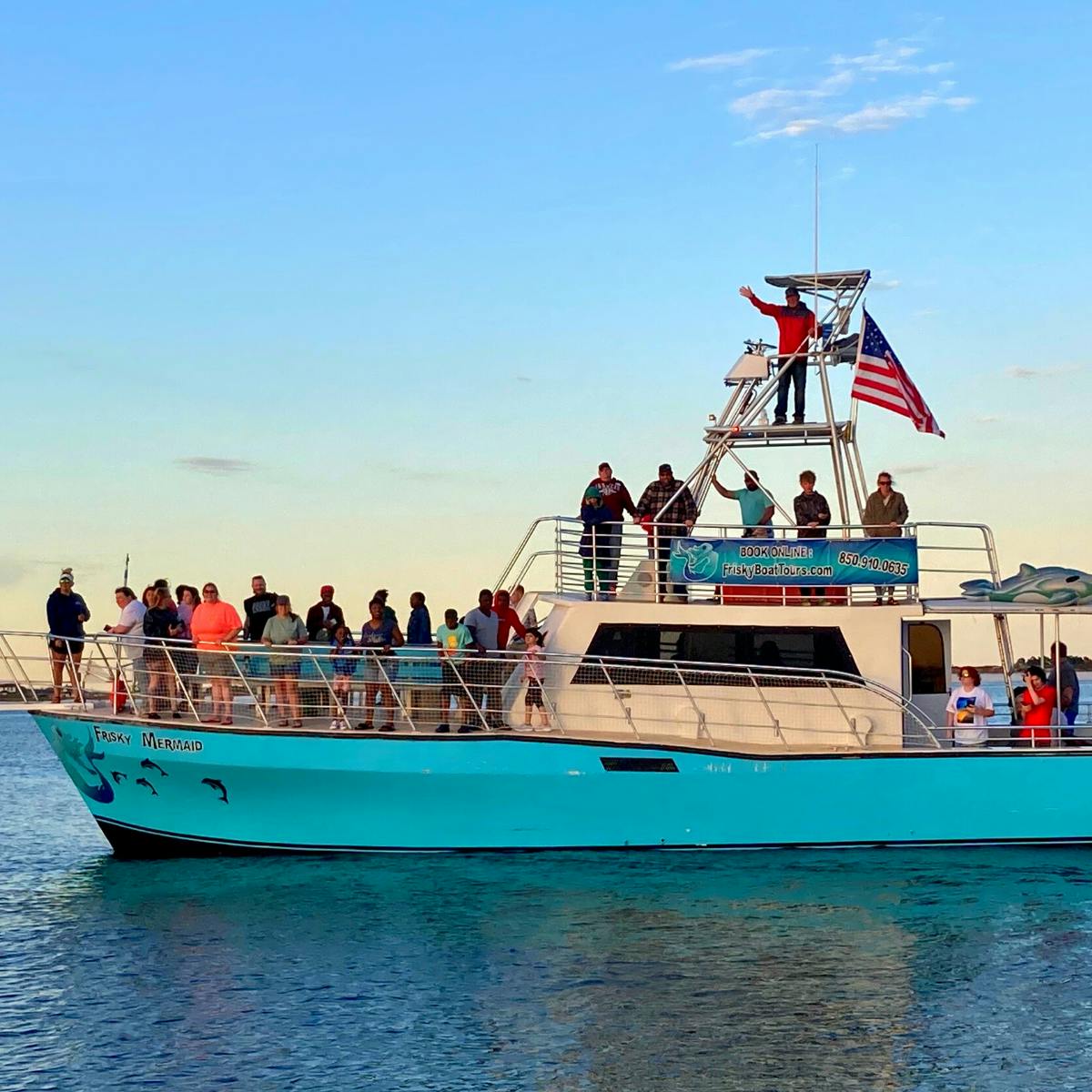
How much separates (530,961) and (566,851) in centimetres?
433

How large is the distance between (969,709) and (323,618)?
7.53 metres

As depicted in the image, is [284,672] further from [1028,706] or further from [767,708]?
[1028,706]

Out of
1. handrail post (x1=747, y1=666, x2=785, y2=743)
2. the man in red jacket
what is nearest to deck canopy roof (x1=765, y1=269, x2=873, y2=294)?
the man in red jacket

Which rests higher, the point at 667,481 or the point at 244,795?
the point at 667,481

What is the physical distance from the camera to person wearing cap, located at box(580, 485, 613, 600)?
18.5 meters

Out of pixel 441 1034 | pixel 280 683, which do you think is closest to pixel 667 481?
pixel 280 683

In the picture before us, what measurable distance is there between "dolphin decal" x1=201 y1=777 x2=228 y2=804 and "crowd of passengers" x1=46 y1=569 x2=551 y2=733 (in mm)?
657

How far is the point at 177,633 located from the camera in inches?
719

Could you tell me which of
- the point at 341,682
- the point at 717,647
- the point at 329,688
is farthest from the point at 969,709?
the point at 329,688

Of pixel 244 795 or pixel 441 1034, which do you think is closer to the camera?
pixel 441 1034

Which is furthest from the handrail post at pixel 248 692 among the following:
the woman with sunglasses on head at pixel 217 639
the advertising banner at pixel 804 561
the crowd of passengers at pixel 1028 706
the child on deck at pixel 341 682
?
A: the crowd of passengers at pixel 1028 706

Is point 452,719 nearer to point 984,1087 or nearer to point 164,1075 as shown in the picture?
point 164,1075

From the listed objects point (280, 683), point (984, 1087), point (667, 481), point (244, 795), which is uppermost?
point (667, 481)

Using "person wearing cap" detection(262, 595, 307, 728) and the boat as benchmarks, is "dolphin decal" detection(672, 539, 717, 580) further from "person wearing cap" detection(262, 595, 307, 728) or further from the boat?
"person wearing cap" detection(262, 595, 307, 728)
